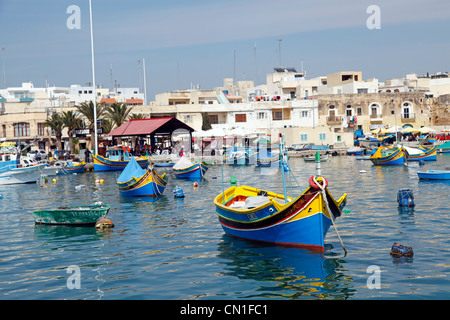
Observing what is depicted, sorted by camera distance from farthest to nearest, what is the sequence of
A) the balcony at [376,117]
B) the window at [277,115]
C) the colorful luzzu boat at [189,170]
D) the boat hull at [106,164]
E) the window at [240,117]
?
the window at [240,117]
the balcony at [376,117]
the window at [277,115]
the boat hull at [106,164]
the colorful luzzu boat at [189,170]

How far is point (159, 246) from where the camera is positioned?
2008cm

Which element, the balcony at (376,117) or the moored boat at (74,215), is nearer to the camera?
the moored boat at (74,215)

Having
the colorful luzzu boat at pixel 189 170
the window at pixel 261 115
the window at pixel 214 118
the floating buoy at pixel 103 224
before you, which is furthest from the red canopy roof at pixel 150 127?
the floating buoy at pixel 103 224

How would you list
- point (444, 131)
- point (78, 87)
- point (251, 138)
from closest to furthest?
point (251, 138) → point (444, 131) → point (78, 87)

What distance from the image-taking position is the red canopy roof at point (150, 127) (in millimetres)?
60719

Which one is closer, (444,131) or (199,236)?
(199,236)

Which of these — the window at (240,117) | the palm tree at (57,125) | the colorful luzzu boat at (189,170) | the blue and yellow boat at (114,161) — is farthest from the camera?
the window at (240,117)

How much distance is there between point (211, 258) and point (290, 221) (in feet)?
9.54

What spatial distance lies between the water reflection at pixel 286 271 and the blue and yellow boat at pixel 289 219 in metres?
0.38

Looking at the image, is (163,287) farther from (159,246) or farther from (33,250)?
(33,250)

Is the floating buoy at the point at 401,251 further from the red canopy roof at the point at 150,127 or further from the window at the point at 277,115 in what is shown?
the window at the point at 277,115

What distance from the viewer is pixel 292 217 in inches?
691

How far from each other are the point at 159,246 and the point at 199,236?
2.11 meters
